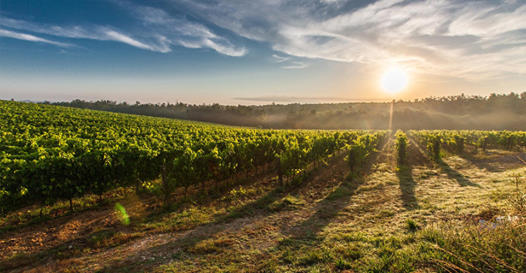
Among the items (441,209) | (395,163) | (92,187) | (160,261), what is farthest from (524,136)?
(92,187)

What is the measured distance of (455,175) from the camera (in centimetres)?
1455

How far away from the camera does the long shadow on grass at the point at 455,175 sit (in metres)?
12.5

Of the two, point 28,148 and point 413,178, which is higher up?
point 28,148

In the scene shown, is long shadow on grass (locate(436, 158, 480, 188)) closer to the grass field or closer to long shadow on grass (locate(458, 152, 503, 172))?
the grass field

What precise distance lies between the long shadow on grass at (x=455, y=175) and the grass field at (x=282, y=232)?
0.43 meters

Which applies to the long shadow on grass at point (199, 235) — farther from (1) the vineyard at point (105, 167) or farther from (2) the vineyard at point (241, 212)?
(1) the vineyard at point (105, 167)

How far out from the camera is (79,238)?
279 inches

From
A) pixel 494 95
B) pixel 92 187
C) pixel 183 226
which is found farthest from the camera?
pixel 494 95

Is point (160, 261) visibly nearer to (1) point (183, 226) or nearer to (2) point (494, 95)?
(1) point (183, 226)

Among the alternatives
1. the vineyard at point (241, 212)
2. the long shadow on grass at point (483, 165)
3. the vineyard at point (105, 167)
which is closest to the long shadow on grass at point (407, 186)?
the vineyard at point (241, 212)

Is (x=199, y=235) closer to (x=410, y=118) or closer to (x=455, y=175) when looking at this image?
(x=455, y=175)

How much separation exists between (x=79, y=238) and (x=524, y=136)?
4205cm

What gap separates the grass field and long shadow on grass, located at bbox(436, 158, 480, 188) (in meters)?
0.43

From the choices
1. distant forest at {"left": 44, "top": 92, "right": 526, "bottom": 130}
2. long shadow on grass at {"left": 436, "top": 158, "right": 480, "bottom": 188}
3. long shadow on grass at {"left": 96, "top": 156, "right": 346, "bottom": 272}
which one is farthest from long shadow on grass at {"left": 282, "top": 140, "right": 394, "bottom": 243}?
distant forest at {"left": 44, "top": 92, "right": 526, "bottom": 130}
